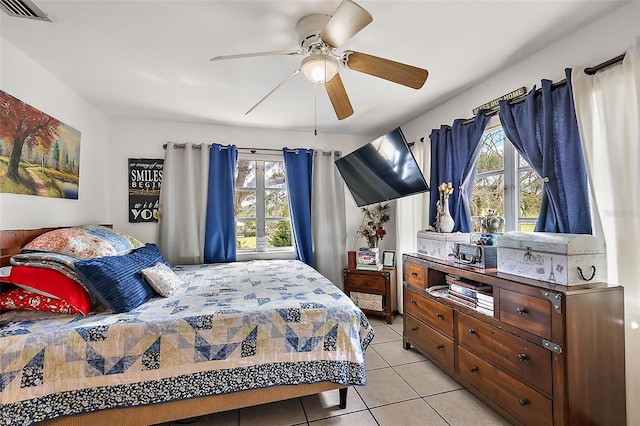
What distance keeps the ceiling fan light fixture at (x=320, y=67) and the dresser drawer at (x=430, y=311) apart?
1861 mm

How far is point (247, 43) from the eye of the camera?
6.16ft

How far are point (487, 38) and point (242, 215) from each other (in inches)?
118

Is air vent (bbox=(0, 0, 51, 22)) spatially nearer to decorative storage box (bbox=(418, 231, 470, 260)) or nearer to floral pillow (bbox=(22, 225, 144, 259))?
floral pillow (bbox=(22, 225, 144, 259))

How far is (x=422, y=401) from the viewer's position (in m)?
2.01

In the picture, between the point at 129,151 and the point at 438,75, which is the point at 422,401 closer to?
the point at 438,75

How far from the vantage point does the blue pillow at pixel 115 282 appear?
A: 166 centimetres

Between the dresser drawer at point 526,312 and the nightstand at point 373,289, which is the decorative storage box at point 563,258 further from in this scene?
the nightstand at point 373,289

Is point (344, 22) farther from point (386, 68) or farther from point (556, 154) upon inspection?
point (556, 154)

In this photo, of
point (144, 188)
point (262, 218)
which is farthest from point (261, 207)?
point (144, 188)

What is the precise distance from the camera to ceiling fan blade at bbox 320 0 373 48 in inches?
48.8

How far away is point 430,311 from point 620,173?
151 cm

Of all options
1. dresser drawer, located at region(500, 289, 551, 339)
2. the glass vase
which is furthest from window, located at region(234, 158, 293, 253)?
dresser drawer, located at region(500, 289, 551, 339)

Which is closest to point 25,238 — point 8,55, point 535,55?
point 8,55

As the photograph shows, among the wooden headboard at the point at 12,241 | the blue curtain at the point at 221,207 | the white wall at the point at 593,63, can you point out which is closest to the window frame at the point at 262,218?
the blue curtain at the point at 221,207
